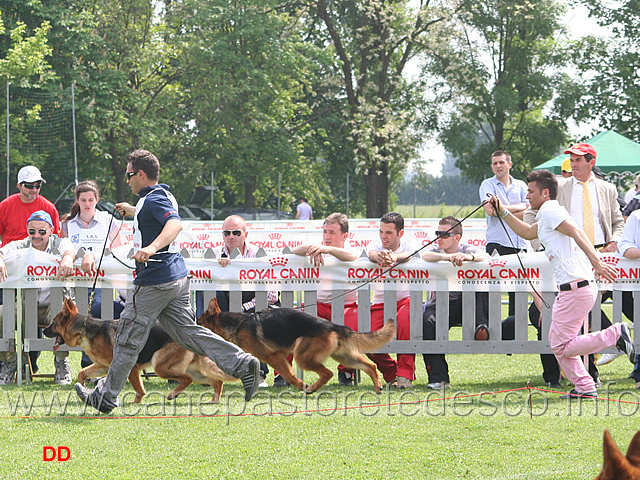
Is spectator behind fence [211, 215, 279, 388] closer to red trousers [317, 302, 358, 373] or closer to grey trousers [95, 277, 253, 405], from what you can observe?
red trousers [317, 302, 358, 373]

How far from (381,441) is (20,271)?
13.5 feet

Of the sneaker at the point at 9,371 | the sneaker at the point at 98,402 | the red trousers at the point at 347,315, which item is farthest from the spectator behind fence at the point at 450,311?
the sneaker at the point at 9,371

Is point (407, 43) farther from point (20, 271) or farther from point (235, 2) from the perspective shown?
point (20, 271)

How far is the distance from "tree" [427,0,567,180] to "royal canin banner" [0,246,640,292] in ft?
101

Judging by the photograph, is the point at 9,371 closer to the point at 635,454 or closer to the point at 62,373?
the point at 62,373

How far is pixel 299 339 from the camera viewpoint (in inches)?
283

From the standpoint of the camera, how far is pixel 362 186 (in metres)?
46.7

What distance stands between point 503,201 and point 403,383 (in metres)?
2.48

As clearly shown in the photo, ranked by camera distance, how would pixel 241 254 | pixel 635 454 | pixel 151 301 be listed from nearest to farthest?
pixel 635 454
pixel 151 301
pixel 241 254

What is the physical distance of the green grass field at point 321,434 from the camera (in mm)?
4668

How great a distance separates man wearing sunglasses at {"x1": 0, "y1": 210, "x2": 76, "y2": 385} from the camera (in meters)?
7.88

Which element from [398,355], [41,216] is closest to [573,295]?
[398,355]

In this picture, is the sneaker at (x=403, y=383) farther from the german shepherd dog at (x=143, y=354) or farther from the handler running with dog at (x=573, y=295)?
the german shepherd dog at (x=143, y=354)

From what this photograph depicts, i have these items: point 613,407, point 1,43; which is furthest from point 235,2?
point 613,407
